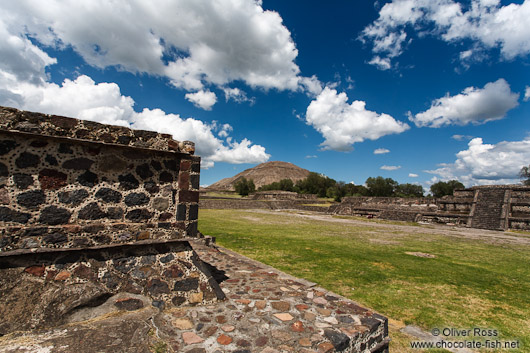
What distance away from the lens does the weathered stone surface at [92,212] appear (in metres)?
3.49

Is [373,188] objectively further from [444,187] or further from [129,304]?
[129,304]

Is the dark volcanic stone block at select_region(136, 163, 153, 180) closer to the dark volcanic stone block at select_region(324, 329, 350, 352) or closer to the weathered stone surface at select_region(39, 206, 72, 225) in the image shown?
the weathered stone surface at select_region(39, 206, 72, 225)

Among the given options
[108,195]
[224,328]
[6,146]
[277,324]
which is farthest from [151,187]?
[277,324]

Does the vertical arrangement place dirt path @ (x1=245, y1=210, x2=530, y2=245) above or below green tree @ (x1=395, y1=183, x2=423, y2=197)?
below

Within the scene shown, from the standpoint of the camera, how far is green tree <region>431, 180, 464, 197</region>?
5610cm

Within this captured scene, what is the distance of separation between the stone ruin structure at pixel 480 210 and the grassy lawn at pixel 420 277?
1000cm

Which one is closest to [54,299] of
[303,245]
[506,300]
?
[506,300]

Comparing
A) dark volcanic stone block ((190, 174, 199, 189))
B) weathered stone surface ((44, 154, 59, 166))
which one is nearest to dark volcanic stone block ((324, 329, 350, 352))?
dark volcanic stone block ((190, 174, 199, 189))

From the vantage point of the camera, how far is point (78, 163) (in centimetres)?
349

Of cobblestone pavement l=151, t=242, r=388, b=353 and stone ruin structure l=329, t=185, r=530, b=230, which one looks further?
stone ruin structure l=329, t=185, r=530, b=230

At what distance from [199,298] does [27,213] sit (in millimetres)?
2480

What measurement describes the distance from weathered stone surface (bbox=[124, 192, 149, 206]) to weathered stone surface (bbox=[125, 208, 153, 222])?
4.1 inches

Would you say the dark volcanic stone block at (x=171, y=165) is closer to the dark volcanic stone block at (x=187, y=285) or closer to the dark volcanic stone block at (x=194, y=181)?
the dark volcanic stone block at (x=194, y=181)

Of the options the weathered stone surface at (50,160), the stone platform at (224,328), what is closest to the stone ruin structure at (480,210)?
the stone platform at (224,328)
